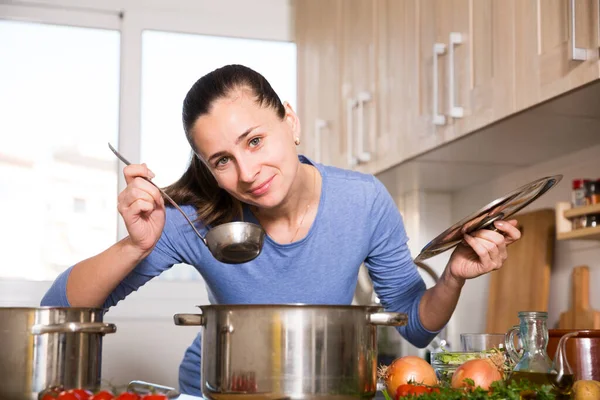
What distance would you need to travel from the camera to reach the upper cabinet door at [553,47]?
5.07 ft

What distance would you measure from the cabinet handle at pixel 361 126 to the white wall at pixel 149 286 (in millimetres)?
943

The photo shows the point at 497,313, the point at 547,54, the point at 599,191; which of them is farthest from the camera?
the point at 497,313

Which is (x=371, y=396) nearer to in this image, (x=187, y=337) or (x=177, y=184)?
(x=177, y=184)

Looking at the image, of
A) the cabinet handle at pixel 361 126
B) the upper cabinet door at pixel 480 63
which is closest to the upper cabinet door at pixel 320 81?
the cabinet handle at pixel 361 126

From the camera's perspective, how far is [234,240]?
126cm

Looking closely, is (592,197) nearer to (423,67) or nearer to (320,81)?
(423,67)

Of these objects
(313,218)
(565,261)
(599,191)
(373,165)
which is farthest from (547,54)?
(373,165)

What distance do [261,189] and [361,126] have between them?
1.42 m

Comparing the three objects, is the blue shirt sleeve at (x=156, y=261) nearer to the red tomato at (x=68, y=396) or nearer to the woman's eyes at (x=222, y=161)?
the woman's eyes at (x=222, y=161)

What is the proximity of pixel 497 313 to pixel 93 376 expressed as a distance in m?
1.73

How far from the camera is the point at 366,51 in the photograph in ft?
8.95

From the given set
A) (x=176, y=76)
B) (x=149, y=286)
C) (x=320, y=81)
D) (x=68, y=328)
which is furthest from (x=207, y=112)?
(x=176, y=76)

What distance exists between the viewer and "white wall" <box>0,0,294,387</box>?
10.2 ft

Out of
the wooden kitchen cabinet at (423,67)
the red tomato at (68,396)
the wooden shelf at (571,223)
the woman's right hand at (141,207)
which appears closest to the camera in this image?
the red tomato at (68,396)
